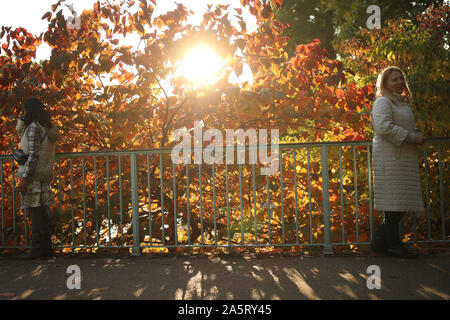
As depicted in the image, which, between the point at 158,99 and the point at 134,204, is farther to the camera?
the point at 158,99

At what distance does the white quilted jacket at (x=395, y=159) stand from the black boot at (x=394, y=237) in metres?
0.17

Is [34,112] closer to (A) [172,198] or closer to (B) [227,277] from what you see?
(A) [172,198]

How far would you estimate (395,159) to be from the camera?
3.84 meters

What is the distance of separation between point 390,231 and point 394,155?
30.1 inches

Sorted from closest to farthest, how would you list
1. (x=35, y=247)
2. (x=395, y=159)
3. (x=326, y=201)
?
1. (x=395, y=159)
2. (x=326, y=201)
3. (x=35, y=247)

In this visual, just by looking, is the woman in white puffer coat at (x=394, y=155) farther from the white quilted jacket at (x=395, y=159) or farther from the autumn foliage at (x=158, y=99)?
the autumn foliage at (x=158, y=99)

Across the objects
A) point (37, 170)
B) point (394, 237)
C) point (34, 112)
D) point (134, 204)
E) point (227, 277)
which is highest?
point (34, 112)

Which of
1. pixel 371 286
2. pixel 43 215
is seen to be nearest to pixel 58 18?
pixel 43 215

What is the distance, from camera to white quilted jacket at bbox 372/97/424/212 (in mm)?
3791

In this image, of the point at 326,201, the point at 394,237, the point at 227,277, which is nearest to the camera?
the point at 227,277

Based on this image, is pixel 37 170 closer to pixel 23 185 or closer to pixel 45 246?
pixel 23 185

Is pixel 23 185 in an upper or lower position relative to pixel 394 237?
upper

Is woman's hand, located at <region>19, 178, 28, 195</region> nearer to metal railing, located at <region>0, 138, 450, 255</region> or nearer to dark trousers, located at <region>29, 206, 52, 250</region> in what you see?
dark trousers, located at <region>29, 206, 52, 250</region>

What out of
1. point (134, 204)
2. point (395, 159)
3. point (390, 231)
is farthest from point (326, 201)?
point (134, 204)
